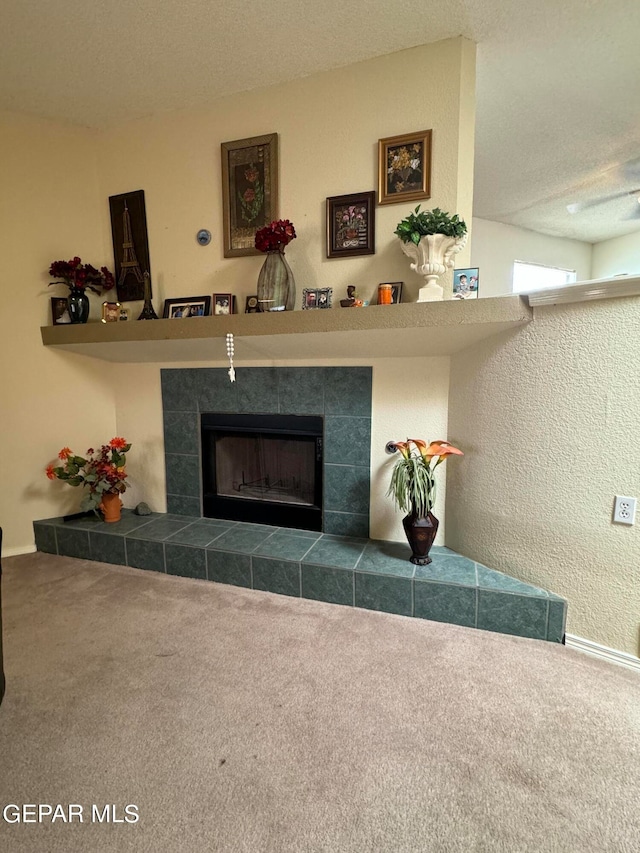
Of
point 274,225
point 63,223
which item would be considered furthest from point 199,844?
point 63,223

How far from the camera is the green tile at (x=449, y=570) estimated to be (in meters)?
1.75

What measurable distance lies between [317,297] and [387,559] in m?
1.42

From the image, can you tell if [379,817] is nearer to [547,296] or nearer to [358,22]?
[547,296]

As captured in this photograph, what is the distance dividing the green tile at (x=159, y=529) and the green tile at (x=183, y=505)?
102 mm

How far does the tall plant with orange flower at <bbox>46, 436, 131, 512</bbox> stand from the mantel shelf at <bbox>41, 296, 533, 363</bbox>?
0.66 meters

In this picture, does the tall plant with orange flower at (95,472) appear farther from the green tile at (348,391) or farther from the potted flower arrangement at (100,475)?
the green tile at (348,391)

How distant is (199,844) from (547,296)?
2031mm

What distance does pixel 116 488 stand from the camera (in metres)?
2.50

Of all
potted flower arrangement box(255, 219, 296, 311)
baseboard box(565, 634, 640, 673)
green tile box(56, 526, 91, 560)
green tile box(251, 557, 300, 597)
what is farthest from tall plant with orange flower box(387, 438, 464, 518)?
green tile box(56, 526, 91, 560)

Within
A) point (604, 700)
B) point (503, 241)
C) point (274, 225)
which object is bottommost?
point (604, 700)

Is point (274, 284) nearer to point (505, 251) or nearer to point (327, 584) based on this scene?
point (327, 584)

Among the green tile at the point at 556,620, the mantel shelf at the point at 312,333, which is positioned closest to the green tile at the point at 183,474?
the mantel shelf at the point at 312,333

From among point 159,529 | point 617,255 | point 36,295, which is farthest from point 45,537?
point 617,255

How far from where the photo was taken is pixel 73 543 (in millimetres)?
2410
